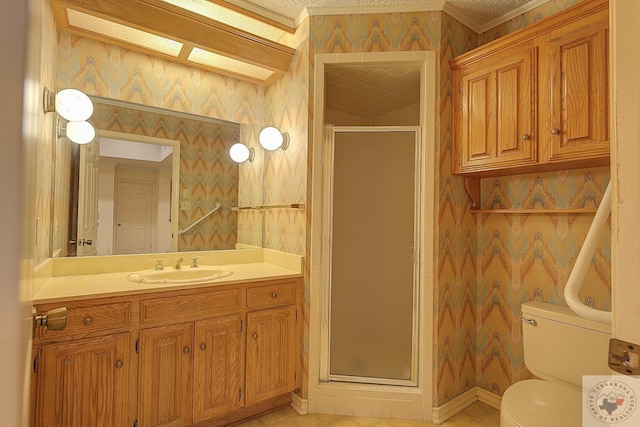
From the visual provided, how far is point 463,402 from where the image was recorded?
2.15 metres

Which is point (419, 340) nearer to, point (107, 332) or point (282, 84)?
point (107, 332)

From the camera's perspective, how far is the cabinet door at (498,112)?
1.78 m

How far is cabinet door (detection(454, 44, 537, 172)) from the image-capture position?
1.78 metres

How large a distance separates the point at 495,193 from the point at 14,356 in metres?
2.41

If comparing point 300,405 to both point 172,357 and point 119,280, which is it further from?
point 119,280

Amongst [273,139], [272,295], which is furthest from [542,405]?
[273,139]

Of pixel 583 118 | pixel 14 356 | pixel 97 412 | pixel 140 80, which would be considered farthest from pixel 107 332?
pixel 583 118

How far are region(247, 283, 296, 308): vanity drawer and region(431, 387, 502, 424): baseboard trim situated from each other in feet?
3.59

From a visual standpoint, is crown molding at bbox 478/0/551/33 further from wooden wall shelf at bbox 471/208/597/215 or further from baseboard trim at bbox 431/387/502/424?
baseboard trim at bbox 431/387/502/424

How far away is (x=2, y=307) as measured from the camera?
49 cm

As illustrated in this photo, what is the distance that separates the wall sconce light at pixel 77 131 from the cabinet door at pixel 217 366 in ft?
4.10

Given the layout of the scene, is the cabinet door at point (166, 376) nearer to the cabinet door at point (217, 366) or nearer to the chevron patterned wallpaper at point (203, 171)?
the cabinet door at point (217, 366)

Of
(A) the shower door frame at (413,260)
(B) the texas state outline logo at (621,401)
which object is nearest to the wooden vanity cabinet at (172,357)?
(A) the shower door frame at (413,260)

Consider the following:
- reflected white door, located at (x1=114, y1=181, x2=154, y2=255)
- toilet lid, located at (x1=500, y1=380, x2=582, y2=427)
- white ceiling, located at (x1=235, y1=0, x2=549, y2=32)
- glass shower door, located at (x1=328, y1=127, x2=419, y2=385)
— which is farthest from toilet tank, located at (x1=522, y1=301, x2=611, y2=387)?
reflected white door, located at (x1=114, y1=181, x2=154, y2=255)
